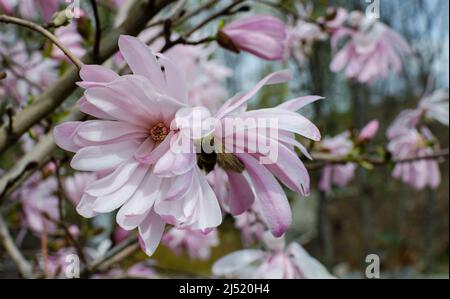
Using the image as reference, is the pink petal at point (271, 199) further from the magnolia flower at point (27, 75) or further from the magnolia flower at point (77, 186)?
the magnolia flower at point (27, 75)

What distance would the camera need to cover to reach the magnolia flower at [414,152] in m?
1.21

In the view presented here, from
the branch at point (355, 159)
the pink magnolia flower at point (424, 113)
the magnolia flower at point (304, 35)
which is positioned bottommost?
the branch at point (355, 159)

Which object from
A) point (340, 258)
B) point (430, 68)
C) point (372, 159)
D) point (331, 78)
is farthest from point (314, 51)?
point (340, 258)

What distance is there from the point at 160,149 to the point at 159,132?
0.11 ft

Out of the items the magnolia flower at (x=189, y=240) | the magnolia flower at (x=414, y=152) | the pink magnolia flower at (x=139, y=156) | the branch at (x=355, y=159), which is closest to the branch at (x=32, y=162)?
the pink magnolia flower at (x=139, y=156)

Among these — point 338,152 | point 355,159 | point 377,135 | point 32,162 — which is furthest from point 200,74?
point 377,135

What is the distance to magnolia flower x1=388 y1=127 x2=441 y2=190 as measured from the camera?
1208 mm

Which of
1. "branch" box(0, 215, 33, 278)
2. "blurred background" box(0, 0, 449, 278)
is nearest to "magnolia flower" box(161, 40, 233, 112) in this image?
"blurred background" box(0, 0, 449, 278)

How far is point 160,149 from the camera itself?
1.42 ft

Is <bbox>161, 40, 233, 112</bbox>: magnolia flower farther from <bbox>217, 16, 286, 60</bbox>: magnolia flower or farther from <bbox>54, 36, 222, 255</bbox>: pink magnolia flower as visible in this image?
<bbox>54, 36, 222, 255</bbox>: pink magnolia flower

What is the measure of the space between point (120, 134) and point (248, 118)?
11cm

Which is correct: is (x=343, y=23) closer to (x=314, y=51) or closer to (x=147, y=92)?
(x=314, y=51)

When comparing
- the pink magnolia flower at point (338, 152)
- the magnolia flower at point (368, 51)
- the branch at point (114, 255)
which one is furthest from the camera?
the magnolia flower at point (368, 51)

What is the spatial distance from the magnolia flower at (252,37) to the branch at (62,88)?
88 mm
